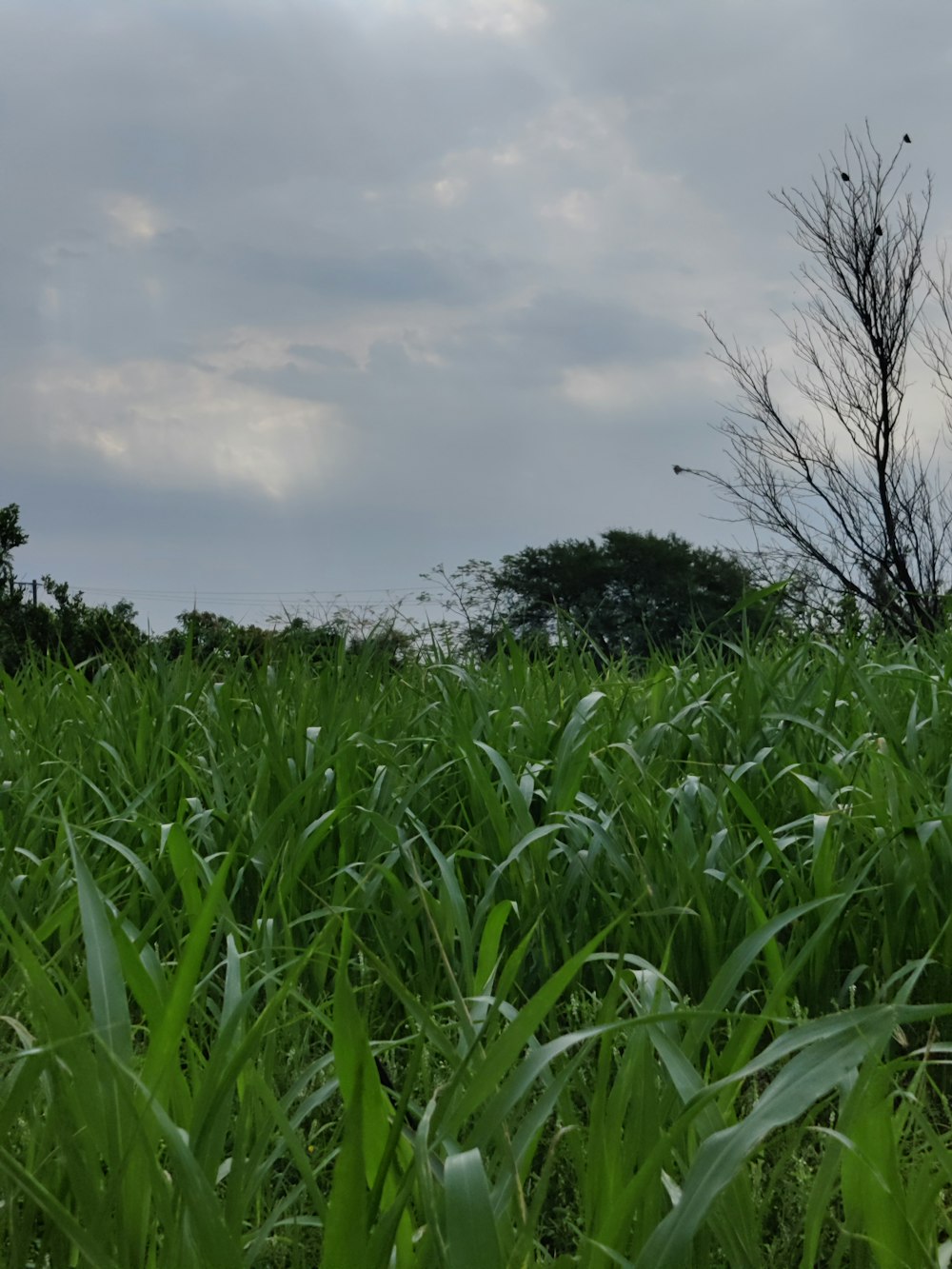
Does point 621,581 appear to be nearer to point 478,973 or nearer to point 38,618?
point 38,618

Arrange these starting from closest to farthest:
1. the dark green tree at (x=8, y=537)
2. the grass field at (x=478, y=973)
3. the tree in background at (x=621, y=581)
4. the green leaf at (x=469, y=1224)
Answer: the green leaf at (x=469, y=1224) → the grass field at (x=478, y=973) → the dark green tree at (x=8, y=537) → the tree in background at (x=621, y=581)

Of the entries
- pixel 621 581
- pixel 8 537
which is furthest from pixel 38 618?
pixel 621 581

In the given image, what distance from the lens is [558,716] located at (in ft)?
10.8

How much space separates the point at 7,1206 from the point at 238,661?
2830 millimetres

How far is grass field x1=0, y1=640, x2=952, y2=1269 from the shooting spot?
1130 mm

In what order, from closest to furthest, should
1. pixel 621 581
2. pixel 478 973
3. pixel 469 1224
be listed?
1. pixel 469 1224
2. pixel 478 973
3. pixel 621 581

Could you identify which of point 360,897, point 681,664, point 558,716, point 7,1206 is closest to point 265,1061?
point 7,1206

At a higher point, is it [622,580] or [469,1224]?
[622,580]

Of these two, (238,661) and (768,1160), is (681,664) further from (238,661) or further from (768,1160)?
(768,1160)

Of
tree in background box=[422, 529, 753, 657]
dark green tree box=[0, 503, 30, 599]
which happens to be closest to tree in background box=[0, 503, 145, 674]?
dark green tree box=[0, 503, 30, 599]

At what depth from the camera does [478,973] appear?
161 centimetres

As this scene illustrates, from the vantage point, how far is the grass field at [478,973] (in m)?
1.13

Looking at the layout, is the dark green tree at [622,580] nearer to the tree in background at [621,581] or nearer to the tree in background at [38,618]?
the tree in background at [621,581]

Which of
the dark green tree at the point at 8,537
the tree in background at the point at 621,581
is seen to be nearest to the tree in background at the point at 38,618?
the dark green tree at the point at 8,537
